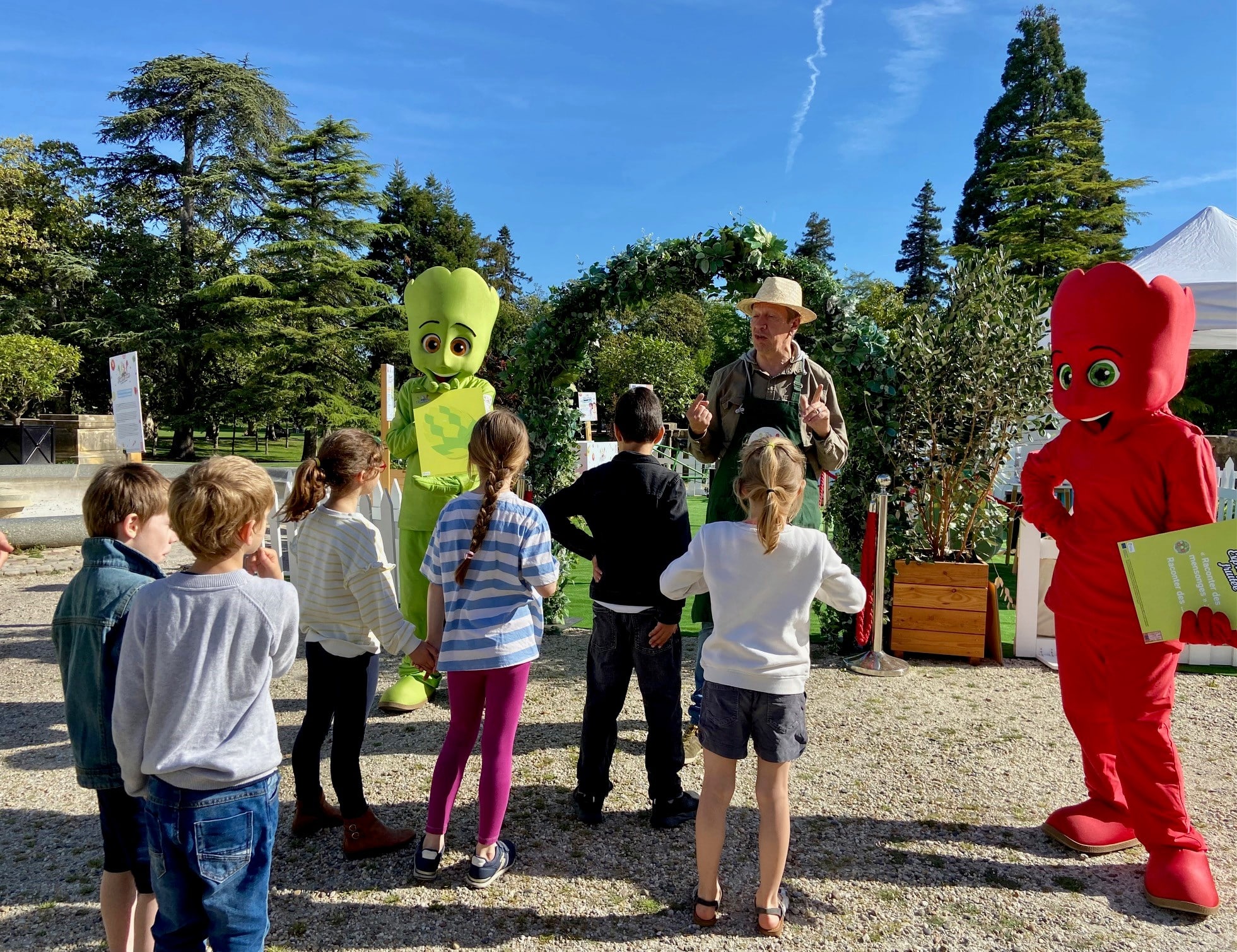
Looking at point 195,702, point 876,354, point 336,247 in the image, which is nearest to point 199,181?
point 336,247

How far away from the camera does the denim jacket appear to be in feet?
6.82

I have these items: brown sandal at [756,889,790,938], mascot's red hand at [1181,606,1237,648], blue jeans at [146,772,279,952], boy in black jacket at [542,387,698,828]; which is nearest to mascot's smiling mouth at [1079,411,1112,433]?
mascot's red hand at [1181,606,1237,648]

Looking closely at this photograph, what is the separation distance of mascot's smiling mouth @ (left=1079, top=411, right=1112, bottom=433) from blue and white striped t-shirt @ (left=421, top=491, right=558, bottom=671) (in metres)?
2.12

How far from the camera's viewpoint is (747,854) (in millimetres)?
3037

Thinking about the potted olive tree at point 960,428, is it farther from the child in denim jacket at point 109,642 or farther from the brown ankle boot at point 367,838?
the child in denim jacket at point 109,642

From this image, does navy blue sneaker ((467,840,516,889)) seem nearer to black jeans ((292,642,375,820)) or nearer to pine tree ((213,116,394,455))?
black jeans ((292,642,375,820))

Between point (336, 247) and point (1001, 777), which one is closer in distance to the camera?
point (1001, 777)

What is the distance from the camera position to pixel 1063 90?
3178 centimetres

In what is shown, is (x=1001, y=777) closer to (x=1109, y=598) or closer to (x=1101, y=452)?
(x=1109, y=598)

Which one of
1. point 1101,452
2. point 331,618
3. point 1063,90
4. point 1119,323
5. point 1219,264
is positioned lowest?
point 331,618

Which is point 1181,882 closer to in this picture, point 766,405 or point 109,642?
point 766,405

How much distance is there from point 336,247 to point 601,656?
83.8 feet

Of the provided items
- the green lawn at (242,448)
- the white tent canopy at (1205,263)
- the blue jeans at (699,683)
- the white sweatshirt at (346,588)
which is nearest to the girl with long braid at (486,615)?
the white sweatshirt at (346,588)

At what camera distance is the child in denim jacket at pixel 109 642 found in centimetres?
208
